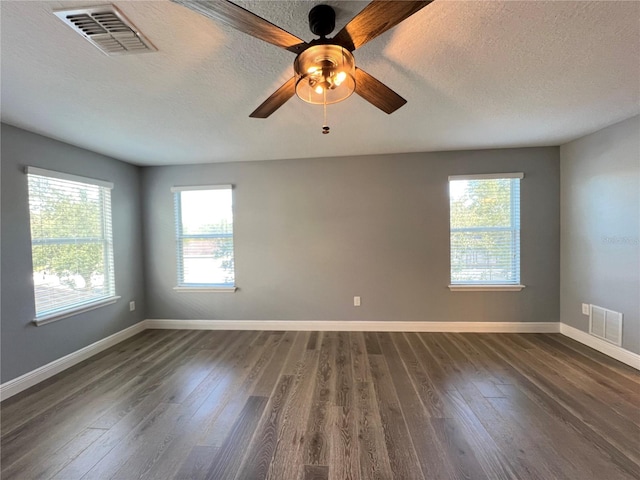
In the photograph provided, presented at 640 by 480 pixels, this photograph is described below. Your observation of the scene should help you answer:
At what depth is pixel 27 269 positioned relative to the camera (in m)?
2.35

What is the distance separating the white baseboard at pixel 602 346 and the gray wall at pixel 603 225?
0.07 metres

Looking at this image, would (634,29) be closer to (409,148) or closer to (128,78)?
(409,148)

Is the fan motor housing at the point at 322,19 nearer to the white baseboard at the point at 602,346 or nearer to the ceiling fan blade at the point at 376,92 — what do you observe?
the ceiling fan blade at the point at 376,92

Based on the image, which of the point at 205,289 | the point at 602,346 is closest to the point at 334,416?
the point at 205,289

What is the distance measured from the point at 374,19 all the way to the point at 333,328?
3.28 metres

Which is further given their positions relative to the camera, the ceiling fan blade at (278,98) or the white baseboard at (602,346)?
the white baseboard at (602,346)

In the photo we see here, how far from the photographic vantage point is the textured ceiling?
47.8 inches

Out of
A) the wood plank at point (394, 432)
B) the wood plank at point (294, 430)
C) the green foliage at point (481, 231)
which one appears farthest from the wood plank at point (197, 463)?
the green foliage at point (481, 231)

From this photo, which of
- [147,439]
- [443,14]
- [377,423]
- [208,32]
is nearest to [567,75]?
[443,14]

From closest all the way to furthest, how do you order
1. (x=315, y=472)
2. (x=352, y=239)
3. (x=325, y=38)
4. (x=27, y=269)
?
(x=325, y=38)
(x=315, y=472)
(x=27, y=269)
(x=352, y=239)

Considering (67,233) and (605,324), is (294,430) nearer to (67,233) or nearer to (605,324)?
(67,233)

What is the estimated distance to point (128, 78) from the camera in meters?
1.64

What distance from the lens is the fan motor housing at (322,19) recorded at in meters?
1.15

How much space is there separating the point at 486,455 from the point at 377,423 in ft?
2.13
